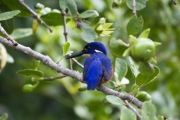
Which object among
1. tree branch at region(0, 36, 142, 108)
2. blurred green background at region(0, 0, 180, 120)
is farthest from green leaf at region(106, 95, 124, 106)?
blurred green background at region(0, 0, 180, 120)

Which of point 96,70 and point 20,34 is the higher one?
point 96,70

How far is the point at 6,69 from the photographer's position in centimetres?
314

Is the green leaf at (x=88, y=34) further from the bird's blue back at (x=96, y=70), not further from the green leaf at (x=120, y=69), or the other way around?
the green leaf at (x=120, y=69)

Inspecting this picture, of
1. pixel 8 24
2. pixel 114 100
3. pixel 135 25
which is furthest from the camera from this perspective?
pixel 8 24

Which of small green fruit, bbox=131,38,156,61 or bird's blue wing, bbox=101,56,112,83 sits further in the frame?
bird's blue wing, bbox=101,56,112,83

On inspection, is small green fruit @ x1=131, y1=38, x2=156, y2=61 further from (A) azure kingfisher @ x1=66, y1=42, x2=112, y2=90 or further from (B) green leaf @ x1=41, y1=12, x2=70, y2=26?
(B) green leaf @ x1=41, y1=12, x2=70, y2=26

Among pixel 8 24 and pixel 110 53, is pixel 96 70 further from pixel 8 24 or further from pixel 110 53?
pixel 110 53

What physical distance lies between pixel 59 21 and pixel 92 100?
1.06 metres

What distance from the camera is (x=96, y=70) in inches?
65.6

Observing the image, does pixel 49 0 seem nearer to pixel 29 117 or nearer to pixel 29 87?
pixel 29 117

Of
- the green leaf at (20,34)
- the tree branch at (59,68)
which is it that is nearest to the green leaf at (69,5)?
the tree branch at (59,68)

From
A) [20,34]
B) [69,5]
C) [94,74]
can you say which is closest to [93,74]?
[94,74]

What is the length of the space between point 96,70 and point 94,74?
0.05 metres

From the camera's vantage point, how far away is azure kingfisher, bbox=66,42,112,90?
159cm
